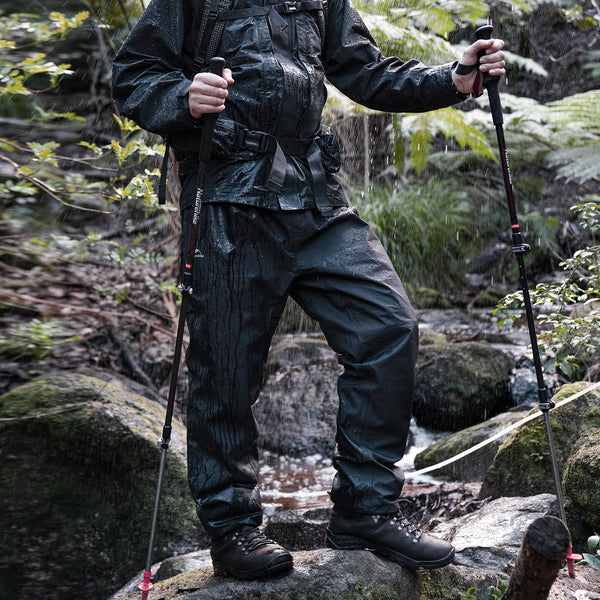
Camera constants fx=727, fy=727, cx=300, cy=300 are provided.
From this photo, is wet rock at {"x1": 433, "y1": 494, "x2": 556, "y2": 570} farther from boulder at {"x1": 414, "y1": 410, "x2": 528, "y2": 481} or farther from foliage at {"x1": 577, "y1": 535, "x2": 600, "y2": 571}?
boulder at {"x1": 414, "y1": 410, "x2": 528, "y2": 481}

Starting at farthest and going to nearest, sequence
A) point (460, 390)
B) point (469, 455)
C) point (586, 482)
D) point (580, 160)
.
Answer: point (580, 160) < point (460, 390) < point (469, 455) < point (586, 482)

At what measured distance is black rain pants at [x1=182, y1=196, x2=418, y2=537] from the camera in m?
2.61

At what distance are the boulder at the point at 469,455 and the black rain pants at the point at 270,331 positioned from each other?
2477 millimetres

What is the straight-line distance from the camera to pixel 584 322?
165 inches

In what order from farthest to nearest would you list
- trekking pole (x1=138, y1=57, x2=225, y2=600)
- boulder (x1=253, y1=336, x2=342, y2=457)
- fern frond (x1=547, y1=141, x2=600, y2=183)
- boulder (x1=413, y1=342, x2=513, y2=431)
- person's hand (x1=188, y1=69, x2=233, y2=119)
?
fern frond (x1=547, y1=141, x2=600, y2=183)
boulder (x1=413, y1=342, x2=513, y2=431)
boulder (x1=253, y1=336, x2=342, y2=457)
trekking pole (x1=138, y1=57, x2=225, y2=600)
person's hand (x1=188, y1=69, x2=233, y2=119)

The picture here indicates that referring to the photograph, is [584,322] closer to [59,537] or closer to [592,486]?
[592,486]

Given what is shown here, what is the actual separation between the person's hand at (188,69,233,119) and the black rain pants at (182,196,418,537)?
386 millimetres

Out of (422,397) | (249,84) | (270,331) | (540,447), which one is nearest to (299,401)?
(422,397)

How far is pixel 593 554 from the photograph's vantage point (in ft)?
9.82

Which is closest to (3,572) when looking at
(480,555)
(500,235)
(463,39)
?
(480,555)

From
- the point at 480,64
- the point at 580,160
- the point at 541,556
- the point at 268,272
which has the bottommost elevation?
the point at 541,556

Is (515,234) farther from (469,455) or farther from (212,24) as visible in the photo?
(469,455)

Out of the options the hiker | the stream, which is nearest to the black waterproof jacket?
the hiker

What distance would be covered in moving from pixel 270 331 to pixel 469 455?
9.36 ft
